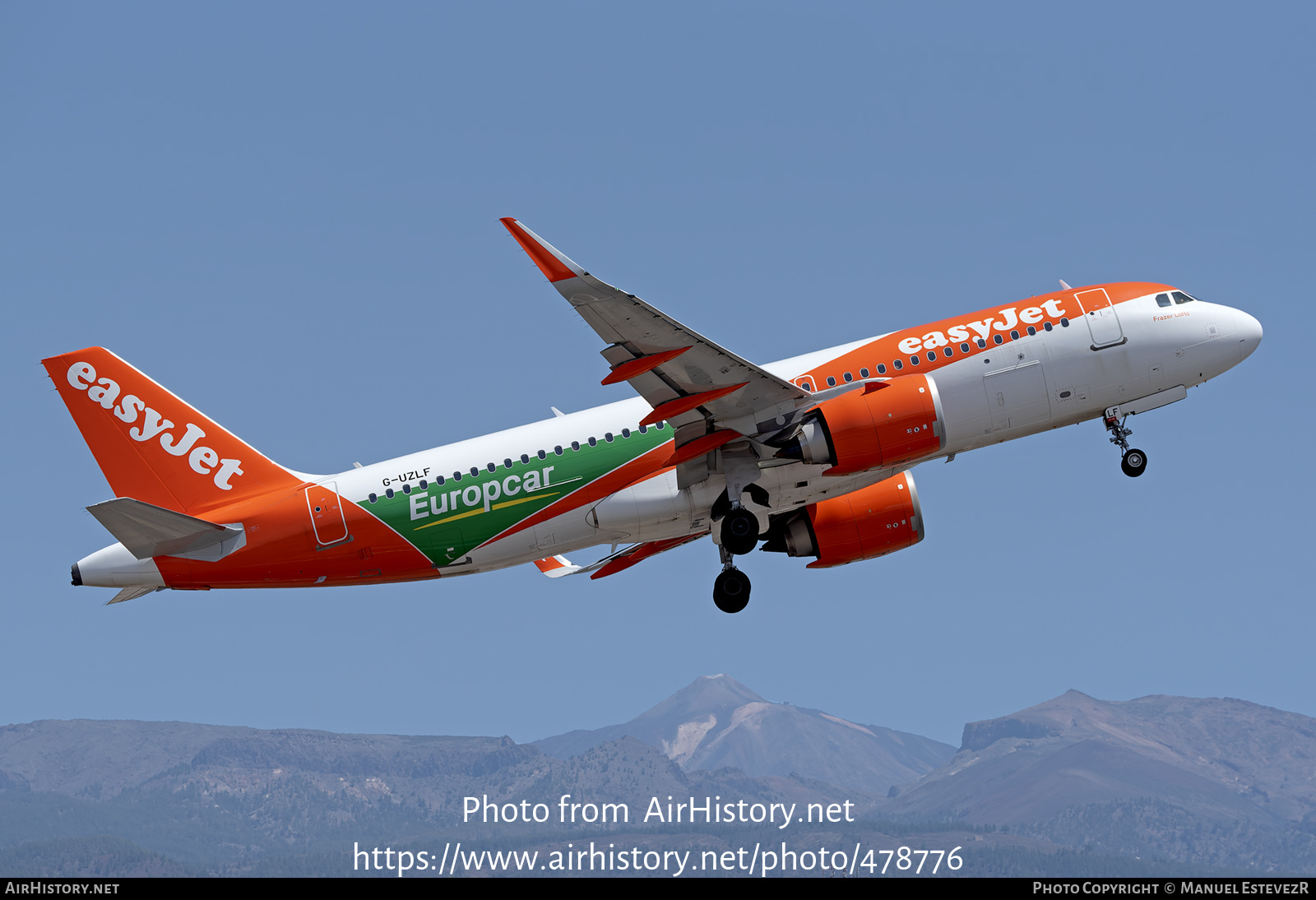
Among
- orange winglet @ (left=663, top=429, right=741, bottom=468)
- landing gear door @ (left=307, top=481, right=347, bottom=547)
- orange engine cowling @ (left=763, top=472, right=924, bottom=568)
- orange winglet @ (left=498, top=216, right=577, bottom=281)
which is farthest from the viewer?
orange engine cowling @ (left=763, top=472, right=924, bottom=568)

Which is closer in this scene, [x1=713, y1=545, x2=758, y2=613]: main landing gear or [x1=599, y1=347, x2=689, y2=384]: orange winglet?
[x1=599, y1=347, x2=689, y2=384]: orange winglet

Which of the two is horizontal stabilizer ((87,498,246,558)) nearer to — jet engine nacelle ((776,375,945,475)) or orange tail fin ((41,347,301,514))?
orange tail fin ((41,347,301,514))

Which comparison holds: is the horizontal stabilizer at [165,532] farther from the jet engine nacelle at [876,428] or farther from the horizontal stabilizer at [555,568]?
the jet engine nacelle at [876,428]

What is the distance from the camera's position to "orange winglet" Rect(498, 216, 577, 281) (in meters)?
29.8

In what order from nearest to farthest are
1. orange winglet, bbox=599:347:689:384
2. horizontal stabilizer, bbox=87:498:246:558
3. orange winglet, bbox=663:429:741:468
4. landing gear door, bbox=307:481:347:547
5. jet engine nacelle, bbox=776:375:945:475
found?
1. orange winglet, bbox=599:347:689:384
2. horizontal stabilizer, bbox=87:498:246:558
3. jet engine nacelle, bbox=776:375:945:475
4. orange winglet, bbox=663:429:741:468
5. landing gear door, bbox=307:481:347:547

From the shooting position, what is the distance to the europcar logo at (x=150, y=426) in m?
39.9

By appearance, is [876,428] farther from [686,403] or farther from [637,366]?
[637,366]

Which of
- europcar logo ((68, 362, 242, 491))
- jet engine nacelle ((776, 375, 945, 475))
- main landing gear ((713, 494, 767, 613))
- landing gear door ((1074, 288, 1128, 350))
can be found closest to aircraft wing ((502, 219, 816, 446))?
jet engine nacelle ((776, 375, 945, 475))

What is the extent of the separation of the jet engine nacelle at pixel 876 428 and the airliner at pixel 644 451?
48 mm

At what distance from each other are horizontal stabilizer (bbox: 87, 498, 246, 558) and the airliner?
5 cm

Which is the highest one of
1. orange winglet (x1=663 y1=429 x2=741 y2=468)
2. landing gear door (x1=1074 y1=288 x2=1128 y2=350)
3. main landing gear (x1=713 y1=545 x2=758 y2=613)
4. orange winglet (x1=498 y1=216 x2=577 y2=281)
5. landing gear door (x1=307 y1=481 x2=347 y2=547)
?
orange winglet (x1=498 y1=216 x2=577 y2=281)
